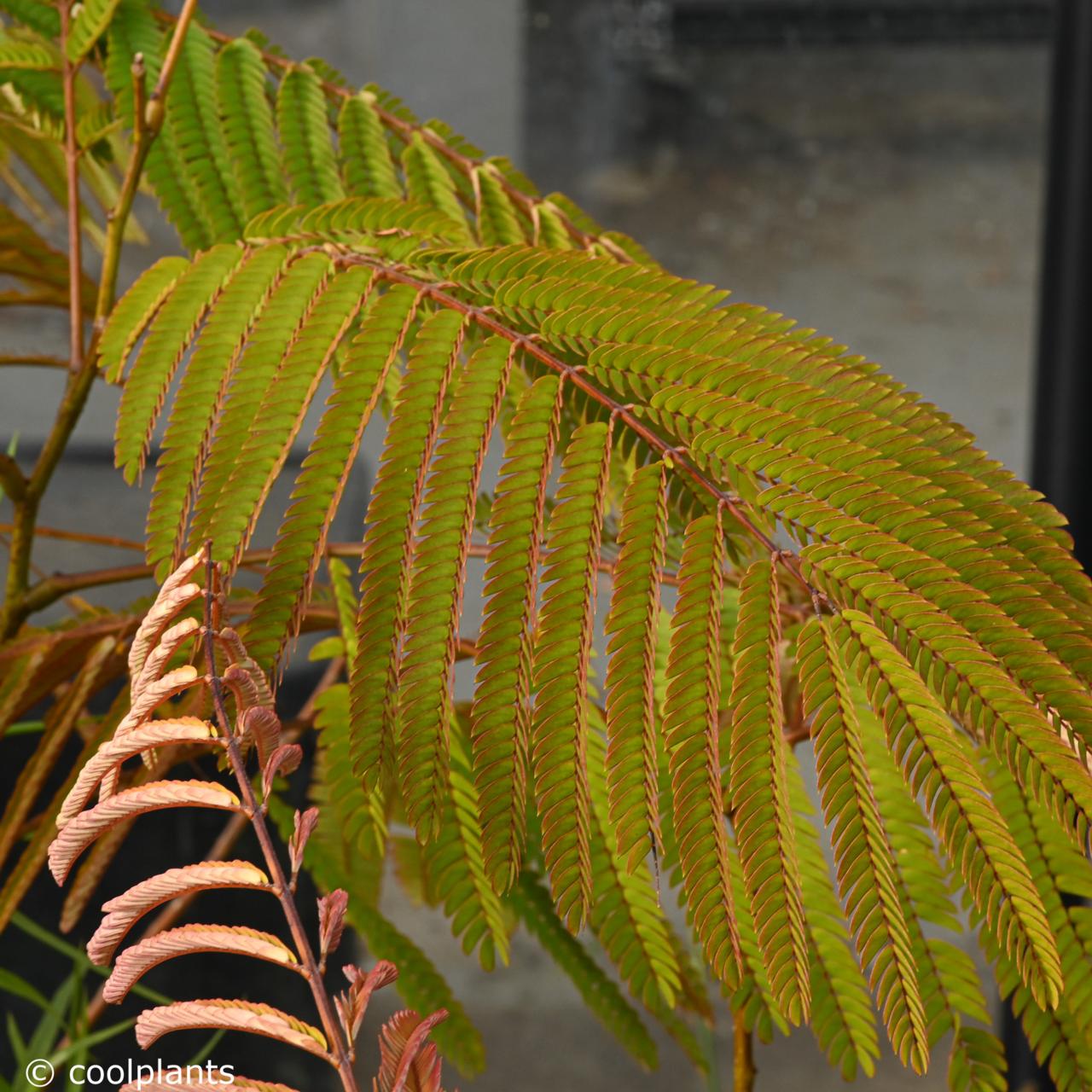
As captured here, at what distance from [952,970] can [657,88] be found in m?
2.16

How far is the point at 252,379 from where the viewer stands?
40cm

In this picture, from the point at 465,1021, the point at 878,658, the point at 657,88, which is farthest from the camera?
the point at 657,88

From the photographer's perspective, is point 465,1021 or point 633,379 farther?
point 465,1021

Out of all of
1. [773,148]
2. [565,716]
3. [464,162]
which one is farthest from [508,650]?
[773,148]

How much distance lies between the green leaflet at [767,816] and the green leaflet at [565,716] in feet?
0.15

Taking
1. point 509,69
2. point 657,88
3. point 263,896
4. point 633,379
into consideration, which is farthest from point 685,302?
point 657,88

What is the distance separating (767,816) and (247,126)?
0.44 metres

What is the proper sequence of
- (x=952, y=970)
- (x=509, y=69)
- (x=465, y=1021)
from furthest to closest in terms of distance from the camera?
(x=509, y=69) → (x=465, y=1021) → (x=952, y=970)

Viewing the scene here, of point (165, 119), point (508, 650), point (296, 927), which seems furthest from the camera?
point (165, 119)

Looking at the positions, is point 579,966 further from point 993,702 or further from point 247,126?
point 247,126

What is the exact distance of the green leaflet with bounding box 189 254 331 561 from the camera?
1.23 feet

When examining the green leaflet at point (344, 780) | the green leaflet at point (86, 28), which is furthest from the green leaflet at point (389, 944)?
the green leaflet at point (86, 28)

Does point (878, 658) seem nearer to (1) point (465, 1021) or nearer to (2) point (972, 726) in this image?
(2) point (972, 726)

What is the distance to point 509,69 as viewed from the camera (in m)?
2.14
